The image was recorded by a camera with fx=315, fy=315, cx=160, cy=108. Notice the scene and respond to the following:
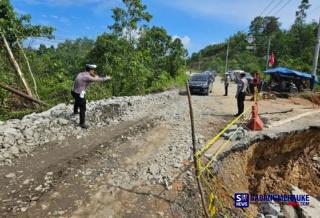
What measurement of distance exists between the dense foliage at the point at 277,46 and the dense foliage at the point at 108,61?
15.4m

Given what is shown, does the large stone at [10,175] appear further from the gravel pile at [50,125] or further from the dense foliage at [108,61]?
the dense foliage at [108,61]

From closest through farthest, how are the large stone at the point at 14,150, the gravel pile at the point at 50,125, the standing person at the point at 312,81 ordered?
the large stone at the point at 14,150
the gravel pile at the point at 50,125
the standing person at the point at 312,81

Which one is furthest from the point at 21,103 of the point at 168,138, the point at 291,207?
the point at 291,207

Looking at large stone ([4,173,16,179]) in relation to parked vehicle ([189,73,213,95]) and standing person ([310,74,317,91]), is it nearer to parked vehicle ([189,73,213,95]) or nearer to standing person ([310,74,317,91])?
parked vehicle ([189,73,213,95])

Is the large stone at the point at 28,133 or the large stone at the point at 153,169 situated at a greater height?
the large stone at the point at 28,133

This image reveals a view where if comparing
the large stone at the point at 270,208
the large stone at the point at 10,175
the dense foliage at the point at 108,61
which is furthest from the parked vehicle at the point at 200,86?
the large stone at the point at 10,175

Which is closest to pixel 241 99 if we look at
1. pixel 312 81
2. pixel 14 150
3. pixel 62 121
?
pixel 62 121

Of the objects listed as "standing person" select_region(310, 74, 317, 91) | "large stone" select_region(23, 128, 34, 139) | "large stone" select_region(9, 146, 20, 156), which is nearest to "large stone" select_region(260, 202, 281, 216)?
"large stone" select_region(9, 146, 20, 156)

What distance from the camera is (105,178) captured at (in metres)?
5.99

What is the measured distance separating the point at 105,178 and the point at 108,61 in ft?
48.4

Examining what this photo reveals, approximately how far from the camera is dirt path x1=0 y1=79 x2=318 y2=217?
16.5 feet

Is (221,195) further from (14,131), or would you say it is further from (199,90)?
(199,90)

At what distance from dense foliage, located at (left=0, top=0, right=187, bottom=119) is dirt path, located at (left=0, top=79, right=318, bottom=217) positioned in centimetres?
560

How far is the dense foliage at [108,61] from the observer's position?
1385 centimetres
